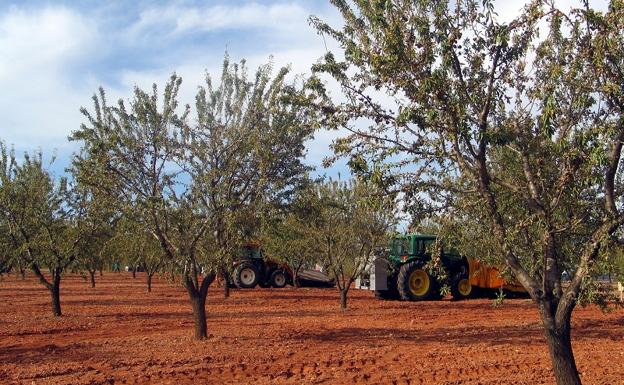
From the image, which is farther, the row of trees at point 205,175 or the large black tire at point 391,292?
the large black tire at point 391,292

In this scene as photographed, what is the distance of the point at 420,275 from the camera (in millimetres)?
24094

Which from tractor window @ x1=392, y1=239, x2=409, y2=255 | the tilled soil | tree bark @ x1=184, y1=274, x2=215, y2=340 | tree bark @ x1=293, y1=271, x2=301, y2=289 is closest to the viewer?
the tilled soil

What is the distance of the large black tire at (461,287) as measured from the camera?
24.5 meters

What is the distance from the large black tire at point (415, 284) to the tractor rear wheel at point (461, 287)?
2.70ft

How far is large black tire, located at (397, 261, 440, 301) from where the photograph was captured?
77.8 ft

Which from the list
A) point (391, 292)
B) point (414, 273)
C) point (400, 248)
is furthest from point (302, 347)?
point (391, 292)

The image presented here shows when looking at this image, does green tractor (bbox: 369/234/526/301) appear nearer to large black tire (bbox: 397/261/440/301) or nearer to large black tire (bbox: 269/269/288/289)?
large black tire (bbox: 397/261/440/301)

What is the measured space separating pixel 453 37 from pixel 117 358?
7805mm

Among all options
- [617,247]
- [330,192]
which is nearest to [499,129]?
[617,247]

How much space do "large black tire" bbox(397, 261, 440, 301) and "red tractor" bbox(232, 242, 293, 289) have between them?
11.2 m

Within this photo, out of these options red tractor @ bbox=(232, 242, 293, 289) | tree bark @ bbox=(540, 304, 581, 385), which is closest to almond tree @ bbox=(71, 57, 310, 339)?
tree bark @ bbox=(540, 304, 581, 385)

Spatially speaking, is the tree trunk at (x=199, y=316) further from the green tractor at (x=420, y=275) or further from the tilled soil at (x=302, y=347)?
the green tractor at (x=420, y=275)

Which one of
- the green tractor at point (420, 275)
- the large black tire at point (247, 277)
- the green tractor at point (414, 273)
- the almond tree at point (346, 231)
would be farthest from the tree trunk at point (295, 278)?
the almond tree at point (346, 231)

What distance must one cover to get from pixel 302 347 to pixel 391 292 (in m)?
13.8
